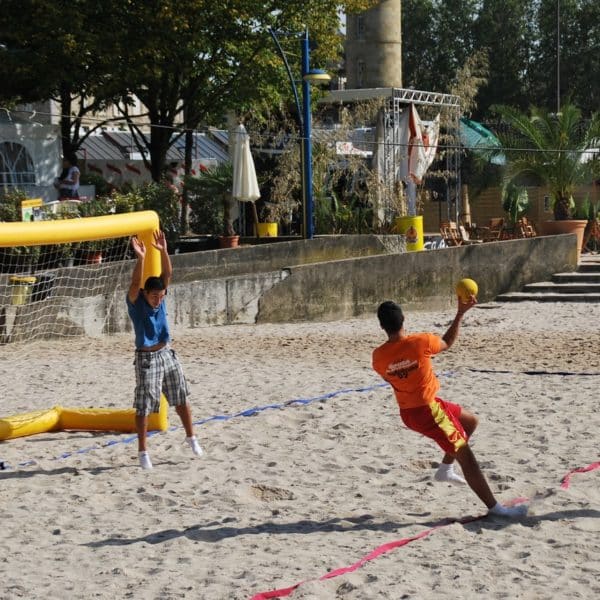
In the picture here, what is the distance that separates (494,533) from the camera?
5.91m

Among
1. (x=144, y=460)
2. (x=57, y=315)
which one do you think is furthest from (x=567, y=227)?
(x=144, y=460)

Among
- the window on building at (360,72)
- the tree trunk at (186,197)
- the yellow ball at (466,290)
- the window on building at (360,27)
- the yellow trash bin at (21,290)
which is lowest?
the yellow trash bin at (21,290)

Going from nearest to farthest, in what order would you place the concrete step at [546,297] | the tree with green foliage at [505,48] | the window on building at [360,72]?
1. the concrete step at [546,297]
2. the window on building at [360,72]
3. the tree with green foliage at [505,48]

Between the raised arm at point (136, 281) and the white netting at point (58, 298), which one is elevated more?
the raised arm at point (136, 281)

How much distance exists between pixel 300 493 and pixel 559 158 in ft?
62.7

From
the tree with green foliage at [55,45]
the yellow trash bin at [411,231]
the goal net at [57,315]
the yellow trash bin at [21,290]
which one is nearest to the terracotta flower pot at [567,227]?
the yellow trash bin at [411,231]

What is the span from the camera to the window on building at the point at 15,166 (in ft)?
78.5

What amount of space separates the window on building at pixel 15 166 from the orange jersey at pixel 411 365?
1919cm

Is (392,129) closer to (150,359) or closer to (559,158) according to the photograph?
(559,158)

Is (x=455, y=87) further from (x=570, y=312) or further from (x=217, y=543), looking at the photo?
(x=217, y=543)

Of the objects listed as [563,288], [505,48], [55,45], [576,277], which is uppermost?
[505,48]

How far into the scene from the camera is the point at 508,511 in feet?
20.0

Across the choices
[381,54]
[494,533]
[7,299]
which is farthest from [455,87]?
[494,533]

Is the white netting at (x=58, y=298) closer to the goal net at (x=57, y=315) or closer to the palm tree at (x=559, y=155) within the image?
the goal net at (x=57, y=315)
